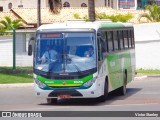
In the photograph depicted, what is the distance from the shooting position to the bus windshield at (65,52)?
2294 cm

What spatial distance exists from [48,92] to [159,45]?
23.8m

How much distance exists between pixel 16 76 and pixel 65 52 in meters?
12.6

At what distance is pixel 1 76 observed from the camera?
34.9 meters

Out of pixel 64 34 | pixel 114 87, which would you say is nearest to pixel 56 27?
pixel 64 34

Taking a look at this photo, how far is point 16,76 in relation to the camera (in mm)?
35344

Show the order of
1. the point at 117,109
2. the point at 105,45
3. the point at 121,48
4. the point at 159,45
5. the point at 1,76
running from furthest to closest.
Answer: the point at 159,45 → the point at 1,76 → the point at 121,48 → the point at 105,45 → the point at 117,109

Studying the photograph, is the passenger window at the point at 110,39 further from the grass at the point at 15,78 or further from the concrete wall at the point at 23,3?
the concrete wall at the point at 23,3

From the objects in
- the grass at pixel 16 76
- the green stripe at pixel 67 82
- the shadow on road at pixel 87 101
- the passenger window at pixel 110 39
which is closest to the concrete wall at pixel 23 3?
the grass at pixel 16 76

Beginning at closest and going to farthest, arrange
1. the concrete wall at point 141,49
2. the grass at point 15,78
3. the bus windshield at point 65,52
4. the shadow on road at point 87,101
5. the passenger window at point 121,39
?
the bus windshield at point 65,52, the shadow on road at point 87,101, the passenger window at point 121,39, the grass at point 15,78, the concrete wall at point 141,49

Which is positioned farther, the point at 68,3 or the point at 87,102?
the point at 68,3

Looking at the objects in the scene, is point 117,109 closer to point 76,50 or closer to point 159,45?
point 76,50

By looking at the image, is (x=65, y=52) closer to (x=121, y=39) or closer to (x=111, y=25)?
(x=111, y=25)

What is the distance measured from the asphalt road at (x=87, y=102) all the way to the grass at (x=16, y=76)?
7.24 feet

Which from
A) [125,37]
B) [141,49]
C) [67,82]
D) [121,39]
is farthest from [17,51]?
[67,82]
